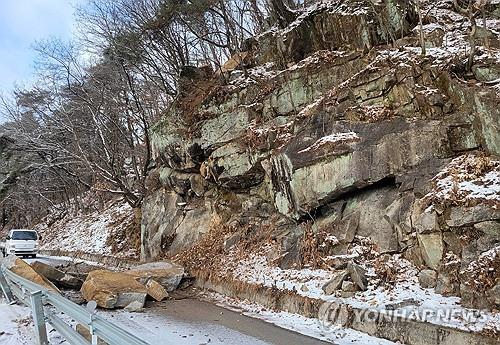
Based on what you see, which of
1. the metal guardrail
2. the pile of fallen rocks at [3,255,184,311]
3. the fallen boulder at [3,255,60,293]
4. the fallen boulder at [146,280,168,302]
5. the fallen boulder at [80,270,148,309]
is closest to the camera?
the metal guardrail

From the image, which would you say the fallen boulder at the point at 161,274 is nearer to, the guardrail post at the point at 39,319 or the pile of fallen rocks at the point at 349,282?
the pile of fallen rocks at the point at 349,282

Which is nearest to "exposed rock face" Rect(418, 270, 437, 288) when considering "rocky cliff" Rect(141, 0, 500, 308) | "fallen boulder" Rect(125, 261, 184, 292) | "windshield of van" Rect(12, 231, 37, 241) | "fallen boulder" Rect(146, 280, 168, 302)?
"rocky cliff" Rect(141, 0, 500, 308)

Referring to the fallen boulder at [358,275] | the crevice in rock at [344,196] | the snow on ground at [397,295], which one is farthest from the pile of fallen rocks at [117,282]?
the fallen boulder at [358,275]

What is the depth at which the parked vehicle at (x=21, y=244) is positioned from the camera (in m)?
21.8

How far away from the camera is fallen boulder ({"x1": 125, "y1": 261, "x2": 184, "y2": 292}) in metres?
12.1

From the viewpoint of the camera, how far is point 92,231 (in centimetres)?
2562

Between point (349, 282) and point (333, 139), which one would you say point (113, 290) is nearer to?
point (349, 282)

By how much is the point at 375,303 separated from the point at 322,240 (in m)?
3.06

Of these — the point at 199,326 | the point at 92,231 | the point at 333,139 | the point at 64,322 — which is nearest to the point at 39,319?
the point at 64,322

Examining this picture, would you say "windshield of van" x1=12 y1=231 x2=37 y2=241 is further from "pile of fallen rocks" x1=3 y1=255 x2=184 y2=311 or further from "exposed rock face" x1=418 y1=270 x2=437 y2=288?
"exposed rock face" x1=418 y1=270 x2=437 y2=288

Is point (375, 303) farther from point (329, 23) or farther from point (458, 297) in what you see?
point (329, 23)

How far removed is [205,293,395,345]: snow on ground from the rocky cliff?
1507mm

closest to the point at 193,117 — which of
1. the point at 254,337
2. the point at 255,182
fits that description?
the point at 255,182

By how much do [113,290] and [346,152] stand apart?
6835mm
